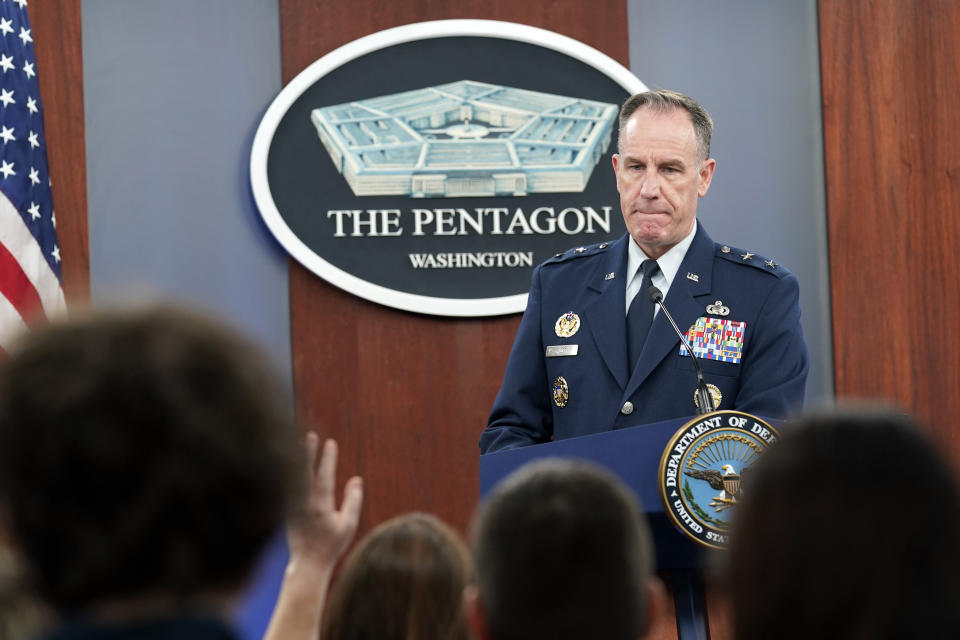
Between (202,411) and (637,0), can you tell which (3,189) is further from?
(202,411)

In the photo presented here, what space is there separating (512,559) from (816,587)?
31cm

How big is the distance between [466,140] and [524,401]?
150cm

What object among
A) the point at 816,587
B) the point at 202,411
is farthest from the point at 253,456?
the point at 816,587

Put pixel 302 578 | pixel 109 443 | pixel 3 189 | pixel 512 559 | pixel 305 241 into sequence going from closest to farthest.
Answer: pixel 109 443 < pixel 512 559 < pixel 302 578 < pixel 3 189 < pixel 305 241

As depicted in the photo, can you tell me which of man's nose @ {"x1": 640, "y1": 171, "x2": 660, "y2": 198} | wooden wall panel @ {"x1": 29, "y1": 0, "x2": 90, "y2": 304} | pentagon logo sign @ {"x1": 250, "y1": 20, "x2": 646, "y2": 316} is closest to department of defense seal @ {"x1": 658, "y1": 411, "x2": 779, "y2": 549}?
man's nose @ {"x1": 640, "y1": 171, "x2": 660, "y2": 198}

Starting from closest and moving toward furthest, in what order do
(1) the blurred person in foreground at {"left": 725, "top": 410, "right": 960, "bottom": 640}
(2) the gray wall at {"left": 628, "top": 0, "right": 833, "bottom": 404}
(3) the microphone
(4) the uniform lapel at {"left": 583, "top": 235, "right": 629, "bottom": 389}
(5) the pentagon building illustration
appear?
(1) the blurred person in foreground at {"left": 725, "top": 410, "right": 960, "bottom": 640}
(3) the microphone
(4) the uniform lapel at {"left": 583, "top": 235, "right": 629, "bottom": 389}
(5) the pentagon building illustration
(2) the gray wall at {"left": 628, "top": 0, "right": 833, "bottom": 404}

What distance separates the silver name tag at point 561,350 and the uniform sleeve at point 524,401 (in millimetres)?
29

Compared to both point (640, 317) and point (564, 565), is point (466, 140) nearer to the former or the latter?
point (640, 317)

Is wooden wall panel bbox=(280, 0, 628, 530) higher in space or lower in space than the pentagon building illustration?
lower

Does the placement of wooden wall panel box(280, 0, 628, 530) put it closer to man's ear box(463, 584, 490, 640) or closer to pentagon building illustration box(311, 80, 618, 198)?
pentagon building illustration box(311, 80, 618, 198)

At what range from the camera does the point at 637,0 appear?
388 centimetres

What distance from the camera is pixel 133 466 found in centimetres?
64

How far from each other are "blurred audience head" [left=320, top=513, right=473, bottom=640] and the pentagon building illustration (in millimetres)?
2278

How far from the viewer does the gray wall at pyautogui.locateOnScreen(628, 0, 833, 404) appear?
12.7ft
